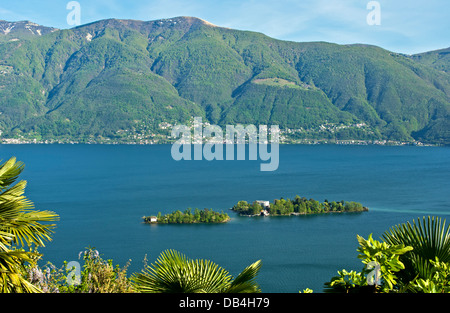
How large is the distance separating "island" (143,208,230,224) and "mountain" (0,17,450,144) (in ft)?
345

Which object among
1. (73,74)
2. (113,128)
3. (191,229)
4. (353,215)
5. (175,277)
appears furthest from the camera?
(73,74)

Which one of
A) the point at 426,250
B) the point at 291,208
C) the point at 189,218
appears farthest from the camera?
the point at 291,208

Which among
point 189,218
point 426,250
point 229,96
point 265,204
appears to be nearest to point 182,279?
point 426,250

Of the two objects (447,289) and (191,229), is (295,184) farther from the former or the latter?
(447,289)

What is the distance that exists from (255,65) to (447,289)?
19475 centimetres

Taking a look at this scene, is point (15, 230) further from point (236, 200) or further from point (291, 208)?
point (236, 200)

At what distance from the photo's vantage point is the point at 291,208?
50.3m

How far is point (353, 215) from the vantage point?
48.6 m

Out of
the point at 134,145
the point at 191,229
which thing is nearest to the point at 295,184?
the point at 191,229

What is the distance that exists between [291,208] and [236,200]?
7.64 m

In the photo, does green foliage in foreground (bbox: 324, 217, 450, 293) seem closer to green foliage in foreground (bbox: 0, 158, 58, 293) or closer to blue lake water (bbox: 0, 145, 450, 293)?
green foliage in foreground (bbox: 0, 158, 58, 293)

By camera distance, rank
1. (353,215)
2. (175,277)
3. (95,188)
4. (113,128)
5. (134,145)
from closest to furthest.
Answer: (175,277) < (353,215) < (95,188) < (134,145) < (113,128)

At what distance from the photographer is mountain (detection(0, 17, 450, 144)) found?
154 meters

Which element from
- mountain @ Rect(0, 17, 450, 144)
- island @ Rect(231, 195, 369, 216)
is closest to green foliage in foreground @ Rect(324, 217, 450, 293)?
island @ Rect(231, 195, 369, 216)
